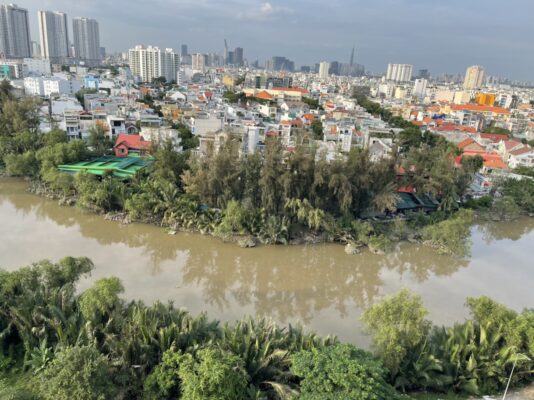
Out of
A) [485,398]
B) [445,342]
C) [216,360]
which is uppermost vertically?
[216,360]

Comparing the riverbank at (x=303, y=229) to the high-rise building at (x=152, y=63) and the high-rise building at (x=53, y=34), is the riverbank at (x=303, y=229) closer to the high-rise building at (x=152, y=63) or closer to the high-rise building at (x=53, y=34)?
the high-rise building at (x=152, y=63)

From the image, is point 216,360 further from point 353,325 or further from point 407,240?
point 407,240

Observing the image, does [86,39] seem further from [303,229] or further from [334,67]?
[303,229]

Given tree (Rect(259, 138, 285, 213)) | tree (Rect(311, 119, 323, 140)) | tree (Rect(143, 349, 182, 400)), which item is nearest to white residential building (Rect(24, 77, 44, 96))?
tree (Rect(311, 119, 323, 140))

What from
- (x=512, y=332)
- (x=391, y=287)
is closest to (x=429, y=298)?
(x=391, y=287)

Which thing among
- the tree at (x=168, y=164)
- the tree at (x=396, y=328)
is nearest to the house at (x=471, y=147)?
the tree at (x=168, y=164)

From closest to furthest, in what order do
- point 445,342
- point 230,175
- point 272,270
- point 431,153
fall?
point 445,342
point 272,270
point 230,175
point 431,153
